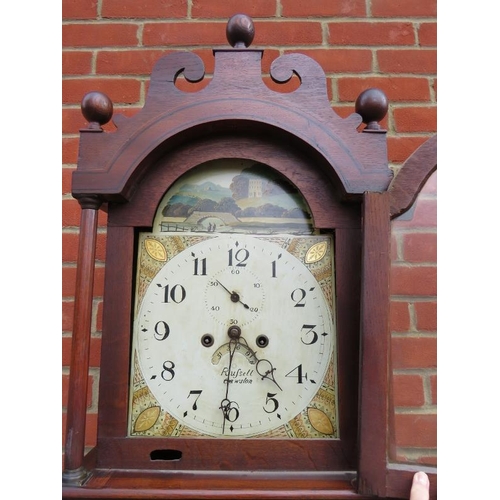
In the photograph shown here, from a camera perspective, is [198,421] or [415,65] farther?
[415,65]

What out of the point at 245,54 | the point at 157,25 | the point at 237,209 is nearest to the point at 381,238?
the point at 237,209

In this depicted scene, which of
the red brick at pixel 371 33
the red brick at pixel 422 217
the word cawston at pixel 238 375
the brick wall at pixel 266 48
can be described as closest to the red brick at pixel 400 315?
the red brick at pixel 422 217

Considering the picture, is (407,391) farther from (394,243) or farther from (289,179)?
(289,179)

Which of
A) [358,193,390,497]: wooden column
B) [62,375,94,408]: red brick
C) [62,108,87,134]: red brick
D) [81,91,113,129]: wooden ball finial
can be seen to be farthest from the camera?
[62,108,87,134]: red brick

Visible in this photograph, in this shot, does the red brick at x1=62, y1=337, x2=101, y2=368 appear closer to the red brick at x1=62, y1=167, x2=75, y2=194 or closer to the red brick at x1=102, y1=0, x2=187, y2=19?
the red brick at x1=62, y1=167, x2=75, y2=194

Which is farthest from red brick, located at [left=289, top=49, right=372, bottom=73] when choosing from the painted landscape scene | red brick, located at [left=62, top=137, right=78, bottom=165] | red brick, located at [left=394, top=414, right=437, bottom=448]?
red brick, located at [left=394, top=414, right=437, bottom=448]

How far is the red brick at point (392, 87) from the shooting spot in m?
1.15

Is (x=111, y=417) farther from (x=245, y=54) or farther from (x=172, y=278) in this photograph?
(x=245, y=54)

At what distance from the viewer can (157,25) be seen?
46.7 inches

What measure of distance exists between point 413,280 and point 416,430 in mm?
228

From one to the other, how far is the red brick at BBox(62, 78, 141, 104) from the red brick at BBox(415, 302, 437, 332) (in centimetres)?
76

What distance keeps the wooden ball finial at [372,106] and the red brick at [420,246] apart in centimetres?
18

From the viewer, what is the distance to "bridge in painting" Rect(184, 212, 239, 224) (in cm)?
85
